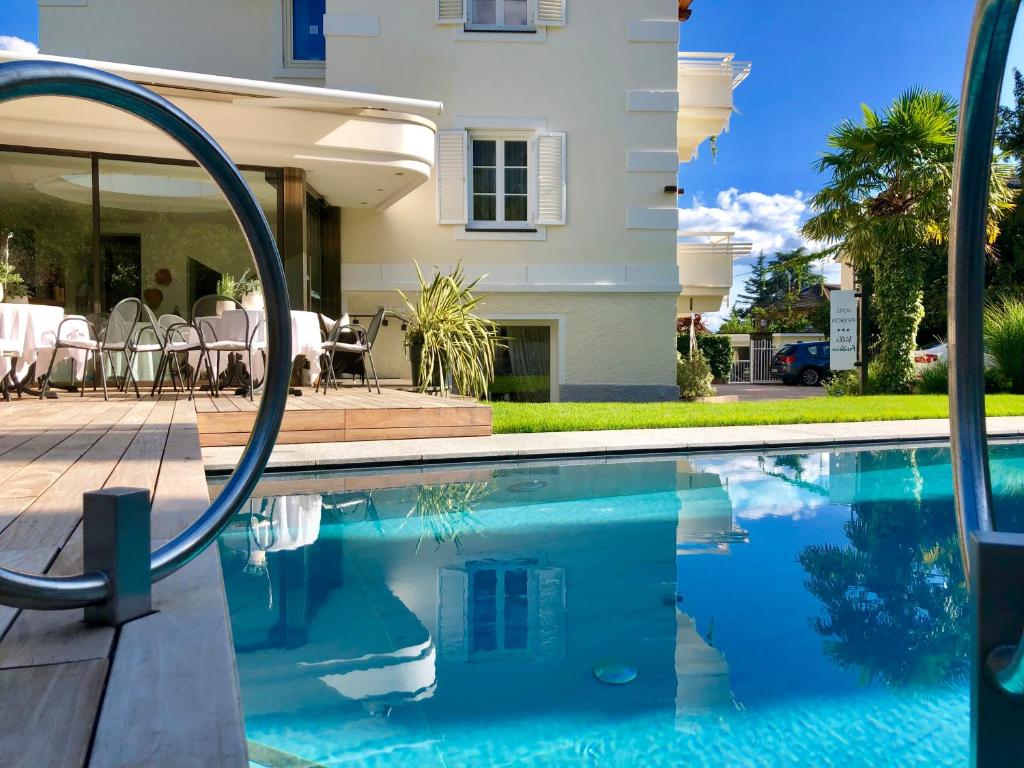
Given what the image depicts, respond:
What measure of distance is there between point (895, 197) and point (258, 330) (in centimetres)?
1099

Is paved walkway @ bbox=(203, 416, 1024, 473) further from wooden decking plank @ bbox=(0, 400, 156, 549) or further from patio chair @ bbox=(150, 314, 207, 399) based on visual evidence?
patio chair @ bbox=(150, 314, 207, 399)

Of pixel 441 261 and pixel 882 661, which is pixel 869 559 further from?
pixel 441 261

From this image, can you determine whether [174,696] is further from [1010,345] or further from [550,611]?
[1010,345]

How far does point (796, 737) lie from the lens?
2.12 metres

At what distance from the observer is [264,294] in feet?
4.89

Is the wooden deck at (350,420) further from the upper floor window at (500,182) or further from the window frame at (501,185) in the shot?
the upper floor window at (500,182)

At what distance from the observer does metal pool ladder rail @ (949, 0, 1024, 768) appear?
741mm

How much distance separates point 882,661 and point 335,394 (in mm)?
6468

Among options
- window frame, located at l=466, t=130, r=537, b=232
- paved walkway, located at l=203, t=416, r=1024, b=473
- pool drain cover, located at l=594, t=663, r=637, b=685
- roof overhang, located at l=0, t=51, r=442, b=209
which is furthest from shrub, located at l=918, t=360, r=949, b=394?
pool drain cover, located at l=594, t=663, r=637, b=685

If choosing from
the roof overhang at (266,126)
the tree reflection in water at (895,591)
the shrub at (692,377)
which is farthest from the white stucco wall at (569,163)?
the tree reflection in water at (895,591)

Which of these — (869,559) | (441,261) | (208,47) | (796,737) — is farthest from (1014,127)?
(796,737)

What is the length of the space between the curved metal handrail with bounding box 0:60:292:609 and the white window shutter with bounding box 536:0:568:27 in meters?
10.9

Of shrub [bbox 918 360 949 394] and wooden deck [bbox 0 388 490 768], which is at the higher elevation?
shrub [bbox 918 360 949 394]

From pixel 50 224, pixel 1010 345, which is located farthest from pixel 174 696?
pixel 1010 345
